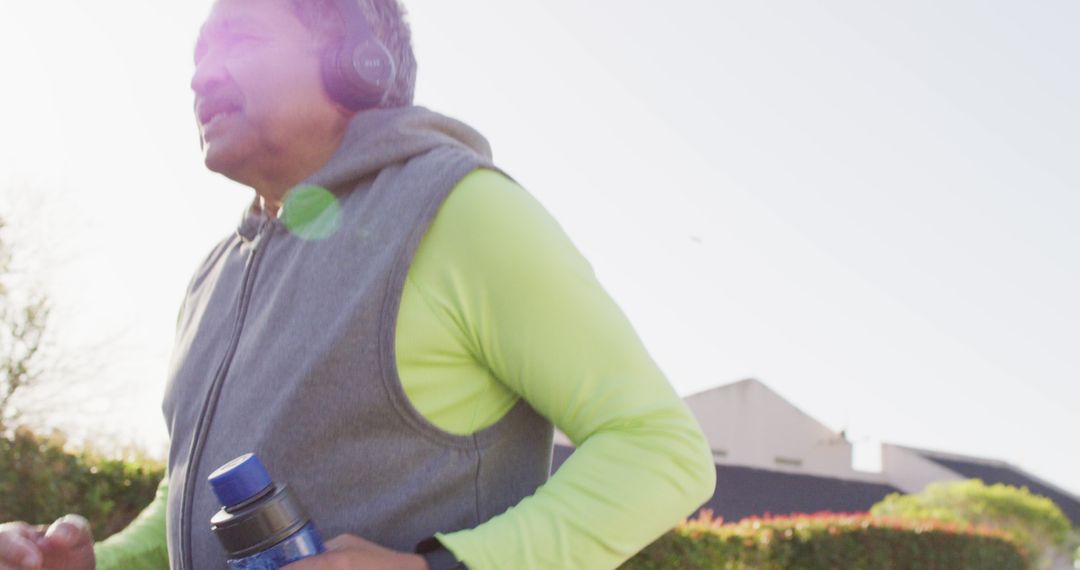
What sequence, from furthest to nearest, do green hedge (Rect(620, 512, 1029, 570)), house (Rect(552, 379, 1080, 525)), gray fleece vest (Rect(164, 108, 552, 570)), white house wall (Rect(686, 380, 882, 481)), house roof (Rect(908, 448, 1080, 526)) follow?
house roof (Rect(908, 448, 1080, 526)), white house wall (Rect(686, 380, 882, 481)), house (Rect(552, 379, 1080, 525)), green hedge (Rect(620, 512, 1029, 570)), gray fleece vest (Rect(164, 108, 552, 570))

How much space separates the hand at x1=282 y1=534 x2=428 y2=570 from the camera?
1.13 metres

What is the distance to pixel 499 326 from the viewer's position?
4.29 feet

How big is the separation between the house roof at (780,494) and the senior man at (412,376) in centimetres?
2357

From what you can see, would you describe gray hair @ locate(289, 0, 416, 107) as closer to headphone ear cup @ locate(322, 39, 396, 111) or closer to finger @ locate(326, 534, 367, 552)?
headphone ear cup @ locate(322, 39, 396, 111)

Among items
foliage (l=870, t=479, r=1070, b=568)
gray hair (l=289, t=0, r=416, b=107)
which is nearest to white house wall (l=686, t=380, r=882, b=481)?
foliage (l=870, t=479, r=1070, b=568)

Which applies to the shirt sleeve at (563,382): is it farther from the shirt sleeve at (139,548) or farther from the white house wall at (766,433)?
the white house wall at (766,433)

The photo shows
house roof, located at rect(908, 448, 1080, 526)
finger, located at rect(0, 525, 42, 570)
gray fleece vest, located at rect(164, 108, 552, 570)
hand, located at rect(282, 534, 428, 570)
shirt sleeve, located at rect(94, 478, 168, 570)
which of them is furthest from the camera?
house roof, located at rect(908, 448, 1080, 526)

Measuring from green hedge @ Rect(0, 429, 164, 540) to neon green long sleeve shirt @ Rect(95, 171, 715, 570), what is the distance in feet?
17.5

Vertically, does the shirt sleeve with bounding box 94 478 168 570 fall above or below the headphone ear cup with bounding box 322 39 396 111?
below

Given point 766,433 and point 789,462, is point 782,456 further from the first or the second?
point 766,433

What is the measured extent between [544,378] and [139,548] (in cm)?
106

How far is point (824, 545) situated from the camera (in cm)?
994

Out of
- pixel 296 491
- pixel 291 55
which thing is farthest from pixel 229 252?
pixel 296 491

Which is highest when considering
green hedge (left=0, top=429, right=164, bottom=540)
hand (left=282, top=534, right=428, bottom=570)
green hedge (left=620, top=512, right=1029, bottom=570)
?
hand (left=282, top=534, right=428, bottom=570)
